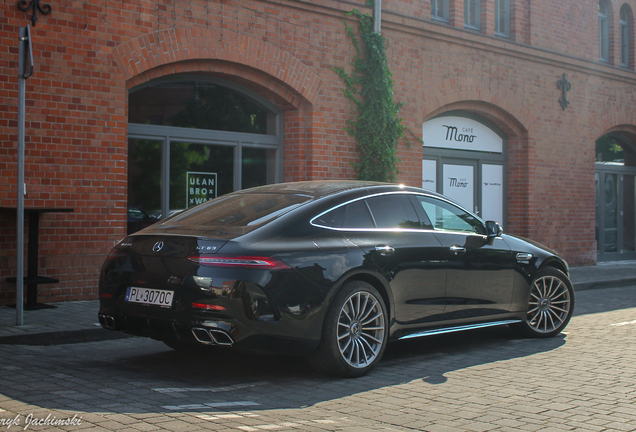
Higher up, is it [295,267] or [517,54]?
[517,54]

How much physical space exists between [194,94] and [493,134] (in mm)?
7572

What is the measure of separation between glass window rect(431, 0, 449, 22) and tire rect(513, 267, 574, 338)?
818 cm

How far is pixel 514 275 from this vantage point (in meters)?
7.22

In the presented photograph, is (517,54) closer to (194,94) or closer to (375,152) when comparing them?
(375,152)

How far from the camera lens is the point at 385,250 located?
5.96 metres

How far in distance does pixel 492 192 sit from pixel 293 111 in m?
5.84

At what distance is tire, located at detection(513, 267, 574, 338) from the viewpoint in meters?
7.56

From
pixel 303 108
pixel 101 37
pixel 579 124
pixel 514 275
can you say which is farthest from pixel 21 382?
pixel 579 124

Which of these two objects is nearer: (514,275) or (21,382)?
(21,382)

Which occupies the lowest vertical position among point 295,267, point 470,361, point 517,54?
point 470,361

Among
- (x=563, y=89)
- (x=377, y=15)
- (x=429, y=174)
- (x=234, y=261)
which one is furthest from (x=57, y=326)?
(x=563, y=89)

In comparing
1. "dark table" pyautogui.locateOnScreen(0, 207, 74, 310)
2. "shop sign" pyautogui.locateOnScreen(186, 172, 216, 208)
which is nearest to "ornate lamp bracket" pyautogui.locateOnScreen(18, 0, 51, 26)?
"dark table" pyautogui.locateOnScreen(0, 207, 74, 310)

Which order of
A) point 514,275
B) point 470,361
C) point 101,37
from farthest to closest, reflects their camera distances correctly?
point 101,37 < point 514,275 < point 470,361

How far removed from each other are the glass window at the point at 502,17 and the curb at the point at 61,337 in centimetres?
1168
